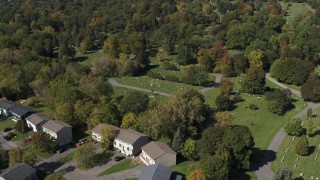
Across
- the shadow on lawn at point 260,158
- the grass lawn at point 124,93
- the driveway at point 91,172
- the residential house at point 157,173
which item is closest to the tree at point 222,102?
the grass lawn at point 124,93

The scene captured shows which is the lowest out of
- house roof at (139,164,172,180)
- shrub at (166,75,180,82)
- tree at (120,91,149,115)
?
shrub at (166,75,180,82)

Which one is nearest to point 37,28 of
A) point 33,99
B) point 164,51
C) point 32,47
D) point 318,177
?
point 32,47

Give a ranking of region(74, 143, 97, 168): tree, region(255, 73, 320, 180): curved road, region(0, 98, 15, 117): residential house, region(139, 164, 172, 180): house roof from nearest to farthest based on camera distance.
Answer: region(139, 164, 172, 180): house roof, region(255, 73, 320, 180): curved road, region(74, 143, 97, 168): tree, region(0, 98, 15, 117): residential house

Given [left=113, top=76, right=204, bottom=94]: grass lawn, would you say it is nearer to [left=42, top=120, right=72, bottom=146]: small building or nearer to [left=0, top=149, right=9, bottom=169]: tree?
[left=42, top=120, right=72, bottom=146]: small building

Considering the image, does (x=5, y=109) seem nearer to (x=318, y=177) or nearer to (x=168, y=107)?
(x=168, y=107)

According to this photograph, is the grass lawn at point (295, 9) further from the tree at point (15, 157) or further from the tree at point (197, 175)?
the tree at point (15, 157)

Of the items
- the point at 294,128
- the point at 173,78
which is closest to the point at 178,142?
the point at 294,128

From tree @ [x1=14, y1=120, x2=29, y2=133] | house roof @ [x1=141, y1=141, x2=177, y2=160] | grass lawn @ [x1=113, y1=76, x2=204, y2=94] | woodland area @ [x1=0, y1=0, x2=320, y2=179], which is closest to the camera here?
house roof @ [x1=141, y1=141, x2=177, y2=160]

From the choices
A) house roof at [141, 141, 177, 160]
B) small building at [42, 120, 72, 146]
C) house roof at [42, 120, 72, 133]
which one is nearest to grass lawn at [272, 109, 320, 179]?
house roof at [141, 141, 177, 160]
